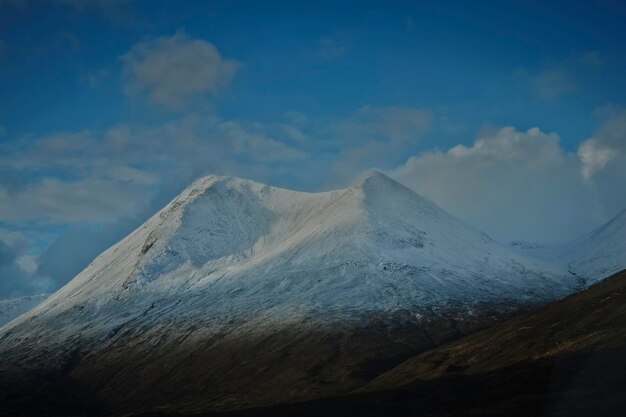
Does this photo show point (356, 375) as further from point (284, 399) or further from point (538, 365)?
point (538, 365)

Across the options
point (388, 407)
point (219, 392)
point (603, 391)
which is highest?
point (219, 392)

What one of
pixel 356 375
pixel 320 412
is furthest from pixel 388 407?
pixel 356 375

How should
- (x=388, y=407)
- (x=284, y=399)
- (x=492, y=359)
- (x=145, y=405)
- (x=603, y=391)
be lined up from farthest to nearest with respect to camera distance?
(x=145, y=405) → (x=284, y=399) → (x=492, y=359) → (x=388, y=407) → (x=603, y=391)

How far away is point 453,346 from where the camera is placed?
190500 millimetres

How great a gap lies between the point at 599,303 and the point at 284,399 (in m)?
88.8

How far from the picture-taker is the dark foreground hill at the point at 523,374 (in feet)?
372

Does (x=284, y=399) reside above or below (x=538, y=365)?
above

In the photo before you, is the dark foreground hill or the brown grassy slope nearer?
the dark foreground hill

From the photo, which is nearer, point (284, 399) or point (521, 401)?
point (521, 401)

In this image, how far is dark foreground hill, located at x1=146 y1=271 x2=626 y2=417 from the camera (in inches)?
4466

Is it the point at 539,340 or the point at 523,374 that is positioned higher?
the point at 539,340

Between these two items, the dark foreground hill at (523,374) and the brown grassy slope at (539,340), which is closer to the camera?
the dark foreground hill at (523,374)

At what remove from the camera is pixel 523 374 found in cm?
13312

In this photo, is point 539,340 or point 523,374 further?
point 539,340
